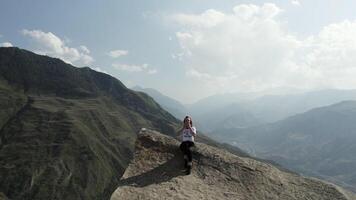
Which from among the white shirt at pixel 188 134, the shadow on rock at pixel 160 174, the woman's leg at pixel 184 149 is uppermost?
the white shirt at pixel 188 134

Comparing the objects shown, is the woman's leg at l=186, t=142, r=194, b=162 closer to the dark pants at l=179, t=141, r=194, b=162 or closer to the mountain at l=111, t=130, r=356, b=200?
the dark pants at l=179, t=141, r=194, b=162

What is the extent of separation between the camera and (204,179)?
72.9 ft

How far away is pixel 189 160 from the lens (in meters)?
23.1

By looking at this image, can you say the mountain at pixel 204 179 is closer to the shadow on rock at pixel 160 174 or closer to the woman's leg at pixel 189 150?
the shadow on rock at pixel 160 174

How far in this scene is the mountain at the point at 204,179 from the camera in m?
20.5

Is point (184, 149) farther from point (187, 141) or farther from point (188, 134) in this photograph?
point (188, 134)

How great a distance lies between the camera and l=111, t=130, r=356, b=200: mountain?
67.2ft

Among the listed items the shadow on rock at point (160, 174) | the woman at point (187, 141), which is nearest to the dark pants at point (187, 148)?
the woman at point (187, 141)

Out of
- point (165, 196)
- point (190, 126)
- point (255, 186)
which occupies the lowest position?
point (165, 196)

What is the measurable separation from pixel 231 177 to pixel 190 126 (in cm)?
425

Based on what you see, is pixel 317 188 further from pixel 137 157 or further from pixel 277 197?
pixel 137 157

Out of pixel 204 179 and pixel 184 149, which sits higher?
pixel 184 149

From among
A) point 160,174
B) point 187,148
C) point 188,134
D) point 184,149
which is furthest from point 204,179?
point 188,134

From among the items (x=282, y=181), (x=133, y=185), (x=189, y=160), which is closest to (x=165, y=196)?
(x=133, y=185)
